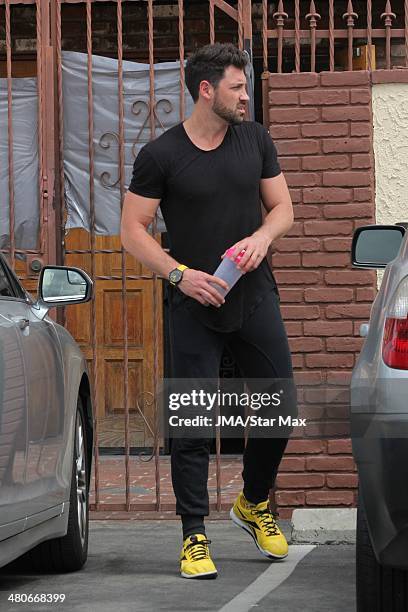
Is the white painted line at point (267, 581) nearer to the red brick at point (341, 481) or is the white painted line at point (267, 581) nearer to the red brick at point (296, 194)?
the red brick at point (341, 481)

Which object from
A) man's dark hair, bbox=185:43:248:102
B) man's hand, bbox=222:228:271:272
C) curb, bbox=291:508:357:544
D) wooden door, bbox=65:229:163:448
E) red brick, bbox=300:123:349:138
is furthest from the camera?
wooden door, bbox=65:229:163:448

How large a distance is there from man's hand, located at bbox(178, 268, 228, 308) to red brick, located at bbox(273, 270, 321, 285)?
194 cm

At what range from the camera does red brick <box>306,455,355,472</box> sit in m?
7.48

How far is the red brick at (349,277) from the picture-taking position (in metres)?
7.54

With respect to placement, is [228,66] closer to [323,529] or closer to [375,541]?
[323,529]

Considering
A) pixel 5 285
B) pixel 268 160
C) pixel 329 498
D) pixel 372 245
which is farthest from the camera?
pixel 329 498

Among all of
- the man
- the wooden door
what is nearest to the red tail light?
the man

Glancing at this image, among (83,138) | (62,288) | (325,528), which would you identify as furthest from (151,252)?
(83,138)

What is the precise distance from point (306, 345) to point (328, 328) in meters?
0.14

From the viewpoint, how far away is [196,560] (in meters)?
5.65

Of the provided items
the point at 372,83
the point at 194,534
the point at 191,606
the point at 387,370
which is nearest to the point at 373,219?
→ the point at 372,83

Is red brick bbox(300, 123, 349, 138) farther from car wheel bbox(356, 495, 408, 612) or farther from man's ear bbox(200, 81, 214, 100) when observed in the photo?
car wheel bbox(356, 495, 408, 612)

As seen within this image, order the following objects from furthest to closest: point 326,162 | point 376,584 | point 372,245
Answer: point 326,162
point 372,245
point 376,584

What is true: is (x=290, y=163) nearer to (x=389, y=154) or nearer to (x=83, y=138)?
(x=389, y=154)
